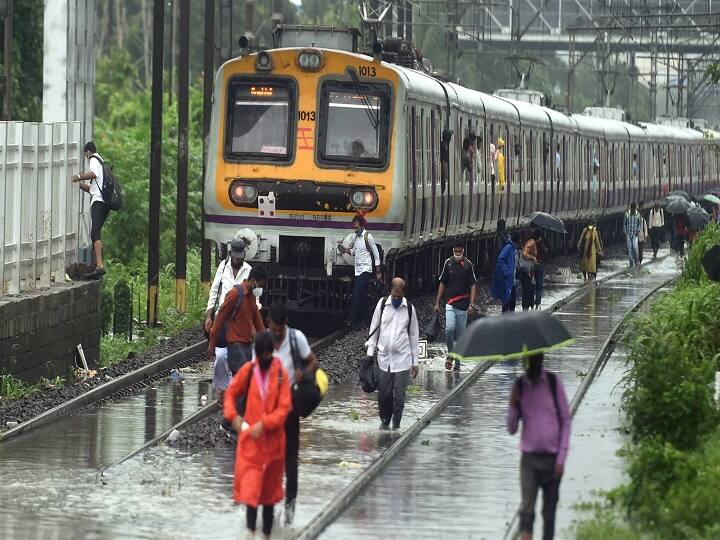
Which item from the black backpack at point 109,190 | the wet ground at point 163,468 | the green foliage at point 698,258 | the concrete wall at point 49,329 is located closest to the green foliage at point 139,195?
the green foliage at point 698,258

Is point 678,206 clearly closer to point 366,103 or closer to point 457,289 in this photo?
point 366,103

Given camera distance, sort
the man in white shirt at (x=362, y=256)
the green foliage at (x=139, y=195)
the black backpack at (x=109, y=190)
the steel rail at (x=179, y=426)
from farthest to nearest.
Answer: the green foliage at (x=139, y=195), the man in white shirt at (x=362, y=256), the black backpack at (x=109, y=190), the steel rail at (x=179, y=426)

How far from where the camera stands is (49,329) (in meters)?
18.8

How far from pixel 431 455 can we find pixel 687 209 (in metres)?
30.0

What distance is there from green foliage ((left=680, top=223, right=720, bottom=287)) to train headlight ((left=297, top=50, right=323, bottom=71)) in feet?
18.1

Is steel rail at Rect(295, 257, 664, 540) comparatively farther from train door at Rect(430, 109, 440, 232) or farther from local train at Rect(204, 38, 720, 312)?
train door at Rect(430, 109, 440, 232)

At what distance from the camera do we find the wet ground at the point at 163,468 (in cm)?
1163

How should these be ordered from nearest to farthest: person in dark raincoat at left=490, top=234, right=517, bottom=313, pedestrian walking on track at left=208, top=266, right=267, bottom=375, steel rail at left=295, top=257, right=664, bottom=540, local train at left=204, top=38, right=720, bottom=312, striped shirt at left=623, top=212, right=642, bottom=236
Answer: steel rail at left=295, top=257, right=664, bottom=540, pedestrian walking on track at left=208, top=266, right=267, bottom=375, local train at left=204, top=38, right=720, bottom=312, person in dark raincoat at left=490, top=234, right=517, bottom=313, striped shirt at left=623, top=212, right=642, bottom=236

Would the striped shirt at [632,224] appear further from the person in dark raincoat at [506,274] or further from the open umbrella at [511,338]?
the open umbrella at [511,338]

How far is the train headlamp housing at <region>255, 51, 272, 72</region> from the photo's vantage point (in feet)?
77.1

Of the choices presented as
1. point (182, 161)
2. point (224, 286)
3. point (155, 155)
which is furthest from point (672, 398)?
point (182, 161)

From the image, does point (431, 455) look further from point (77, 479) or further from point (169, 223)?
point (169, 223)

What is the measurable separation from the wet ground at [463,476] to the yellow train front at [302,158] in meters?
3.51

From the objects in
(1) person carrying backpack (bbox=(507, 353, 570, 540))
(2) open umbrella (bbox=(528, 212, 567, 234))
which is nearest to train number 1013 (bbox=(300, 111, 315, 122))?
(2) open umbrella (bbox=(528, 212, 567, 234))
